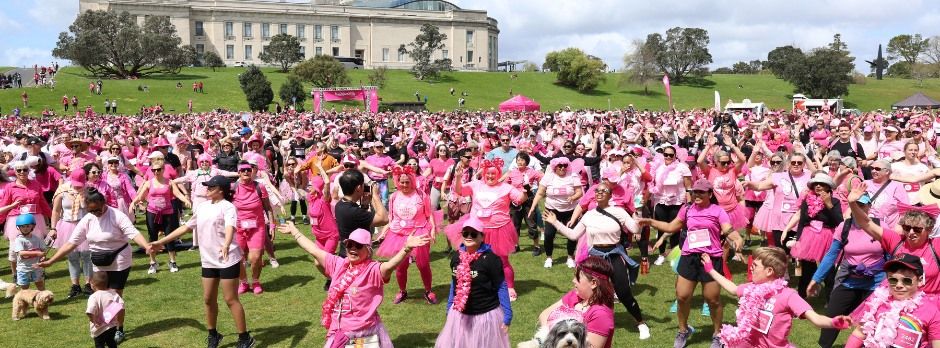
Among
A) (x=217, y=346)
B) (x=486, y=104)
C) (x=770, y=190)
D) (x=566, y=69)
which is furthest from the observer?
(x=566, y=69)

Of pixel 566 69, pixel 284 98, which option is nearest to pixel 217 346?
pixel 284 98

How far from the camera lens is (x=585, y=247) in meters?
7.85

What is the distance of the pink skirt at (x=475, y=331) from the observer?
5.73 meters

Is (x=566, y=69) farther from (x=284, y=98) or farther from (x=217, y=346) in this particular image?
(x=217, y=346)

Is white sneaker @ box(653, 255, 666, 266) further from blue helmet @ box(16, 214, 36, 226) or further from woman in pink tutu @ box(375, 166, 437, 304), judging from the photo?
blue helmet @ box(16, 214, 36, 226)

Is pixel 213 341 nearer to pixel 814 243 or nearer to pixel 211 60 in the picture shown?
pixel 814 243

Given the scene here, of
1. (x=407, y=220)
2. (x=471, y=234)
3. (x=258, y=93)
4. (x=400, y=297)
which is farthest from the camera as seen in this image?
(x=258, y=93)

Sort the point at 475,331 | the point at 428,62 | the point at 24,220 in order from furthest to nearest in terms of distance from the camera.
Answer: the point at 428,62
the point at 24,220
the point at 475,331

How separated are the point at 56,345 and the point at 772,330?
24.2 ft

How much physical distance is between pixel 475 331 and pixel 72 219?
20.3 ft

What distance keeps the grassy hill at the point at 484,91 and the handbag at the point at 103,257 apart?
59228 mm

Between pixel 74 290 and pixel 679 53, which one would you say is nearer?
pixel 74 290

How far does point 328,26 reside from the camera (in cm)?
13288

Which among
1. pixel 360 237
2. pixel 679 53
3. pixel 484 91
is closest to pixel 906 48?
pixel 679 53
